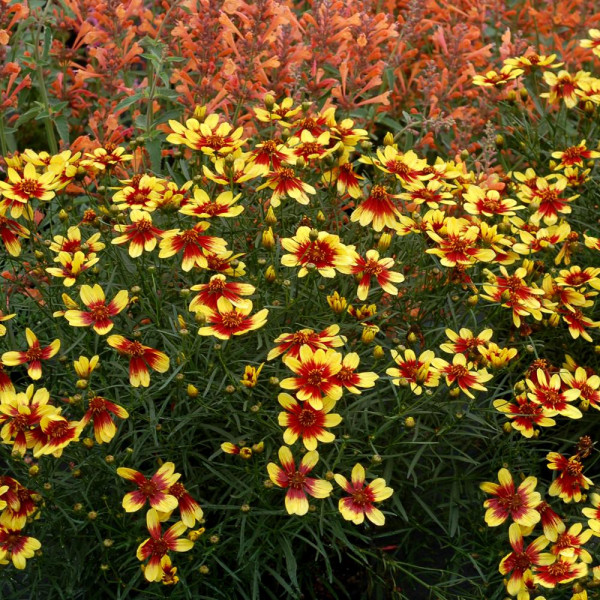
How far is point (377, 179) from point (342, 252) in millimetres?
A: 451

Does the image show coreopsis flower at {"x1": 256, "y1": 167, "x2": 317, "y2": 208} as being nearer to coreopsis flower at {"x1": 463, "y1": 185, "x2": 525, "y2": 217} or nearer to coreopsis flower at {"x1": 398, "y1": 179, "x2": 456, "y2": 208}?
coreopsis flower at {"x1": 398, "y1": 179, "x2": 456, "y2": 208}

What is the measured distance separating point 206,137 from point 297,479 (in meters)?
1.01

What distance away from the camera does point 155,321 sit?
7.21 ft

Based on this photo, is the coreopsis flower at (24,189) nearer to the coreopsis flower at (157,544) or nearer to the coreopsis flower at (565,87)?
the coreopsis flower at (157,544)

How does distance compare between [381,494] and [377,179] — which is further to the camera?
[377,179]

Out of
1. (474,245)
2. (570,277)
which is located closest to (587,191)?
(570,277)

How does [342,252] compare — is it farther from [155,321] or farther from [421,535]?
[421,535]

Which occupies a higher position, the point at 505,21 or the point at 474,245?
the point at 474,245

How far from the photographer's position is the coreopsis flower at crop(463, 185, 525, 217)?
8.02ft

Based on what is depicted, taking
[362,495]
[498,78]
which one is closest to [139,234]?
[362,495]

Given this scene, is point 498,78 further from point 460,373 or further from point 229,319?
point 229,319

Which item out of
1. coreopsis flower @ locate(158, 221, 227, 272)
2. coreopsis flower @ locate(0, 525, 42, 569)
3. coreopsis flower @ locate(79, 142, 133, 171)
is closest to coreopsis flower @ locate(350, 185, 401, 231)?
coreopsis flower @ locate(158, 221, 227, 272)

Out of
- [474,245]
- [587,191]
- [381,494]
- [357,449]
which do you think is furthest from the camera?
[587,191]

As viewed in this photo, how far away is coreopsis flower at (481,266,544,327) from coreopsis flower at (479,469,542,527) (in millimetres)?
397
